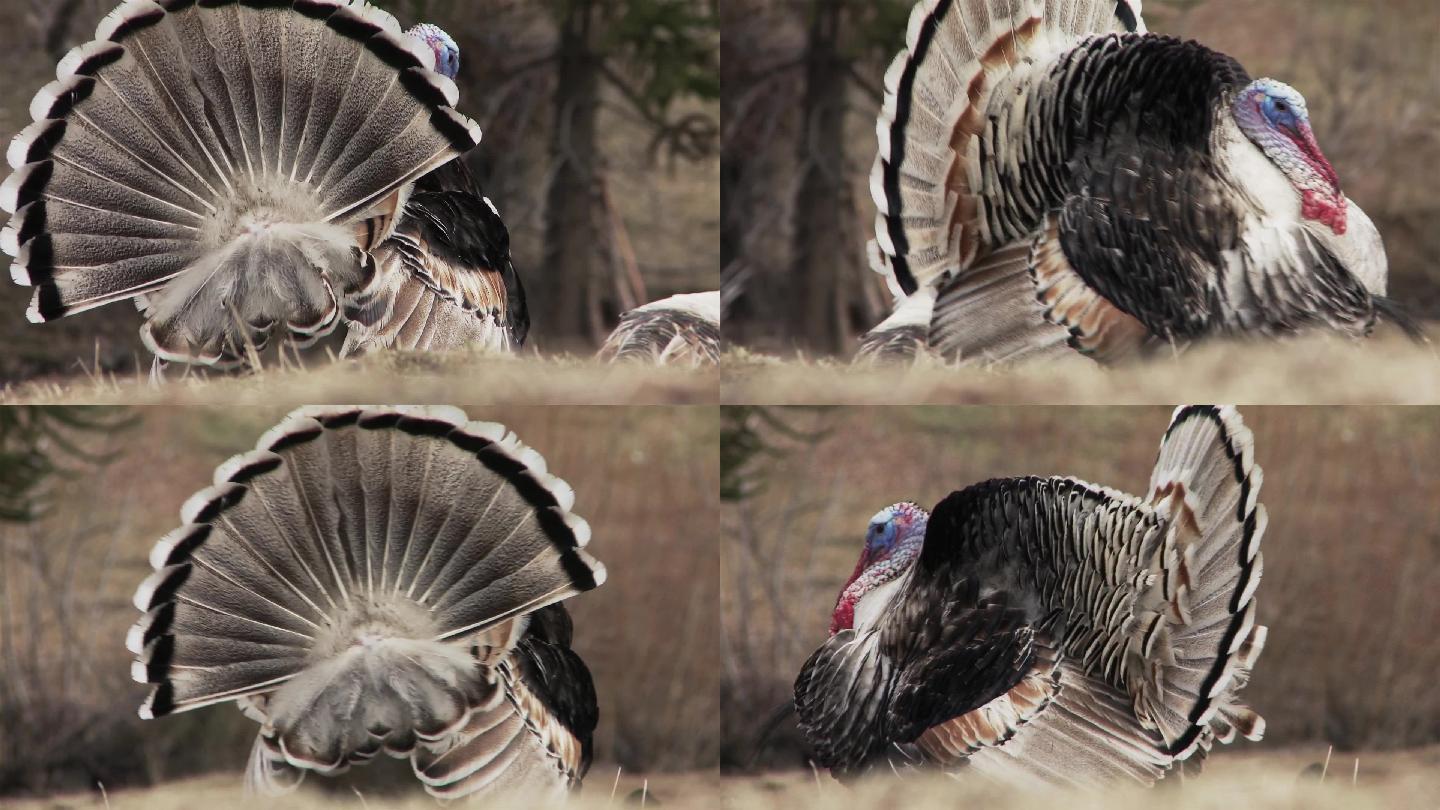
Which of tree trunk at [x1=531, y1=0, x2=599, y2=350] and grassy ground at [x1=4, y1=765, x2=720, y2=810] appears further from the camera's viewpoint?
tree trunk at [x1=531, y1=0, x2=599, y2=350]

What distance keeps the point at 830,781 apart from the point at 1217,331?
1415 millimetres

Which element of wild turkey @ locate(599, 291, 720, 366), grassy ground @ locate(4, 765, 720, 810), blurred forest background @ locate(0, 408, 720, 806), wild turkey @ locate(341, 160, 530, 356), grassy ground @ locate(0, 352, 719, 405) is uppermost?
wild turkey @ locate(341, 160, 530, 356)

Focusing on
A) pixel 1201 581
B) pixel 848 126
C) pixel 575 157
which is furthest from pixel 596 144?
pixel 1201 581

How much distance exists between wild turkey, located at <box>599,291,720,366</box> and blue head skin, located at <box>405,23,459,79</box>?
2.41 feet

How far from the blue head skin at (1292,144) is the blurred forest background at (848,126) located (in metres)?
0.33

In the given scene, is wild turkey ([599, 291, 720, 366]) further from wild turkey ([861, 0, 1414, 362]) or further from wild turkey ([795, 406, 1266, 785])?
wild turkey ([795, 406, 1266, 785])

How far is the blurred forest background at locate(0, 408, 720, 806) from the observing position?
3904 millimetres

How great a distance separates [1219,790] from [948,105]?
179 cm

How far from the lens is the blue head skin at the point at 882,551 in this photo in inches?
150

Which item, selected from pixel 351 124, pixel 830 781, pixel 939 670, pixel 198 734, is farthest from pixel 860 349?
pixel 198 734

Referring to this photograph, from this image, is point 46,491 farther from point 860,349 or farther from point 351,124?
point 860,349

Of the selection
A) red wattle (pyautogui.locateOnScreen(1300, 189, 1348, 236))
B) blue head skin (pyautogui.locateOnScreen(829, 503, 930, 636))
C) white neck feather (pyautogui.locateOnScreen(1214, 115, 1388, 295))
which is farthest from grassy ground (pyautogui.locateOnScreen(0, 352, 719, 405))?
red wattle (pyautogui.locateOnScreen(1300, 189, 1348, 236))

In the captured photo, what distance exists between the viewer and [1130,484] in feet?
11.9

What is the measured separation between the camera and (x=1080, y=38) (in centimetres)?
365
